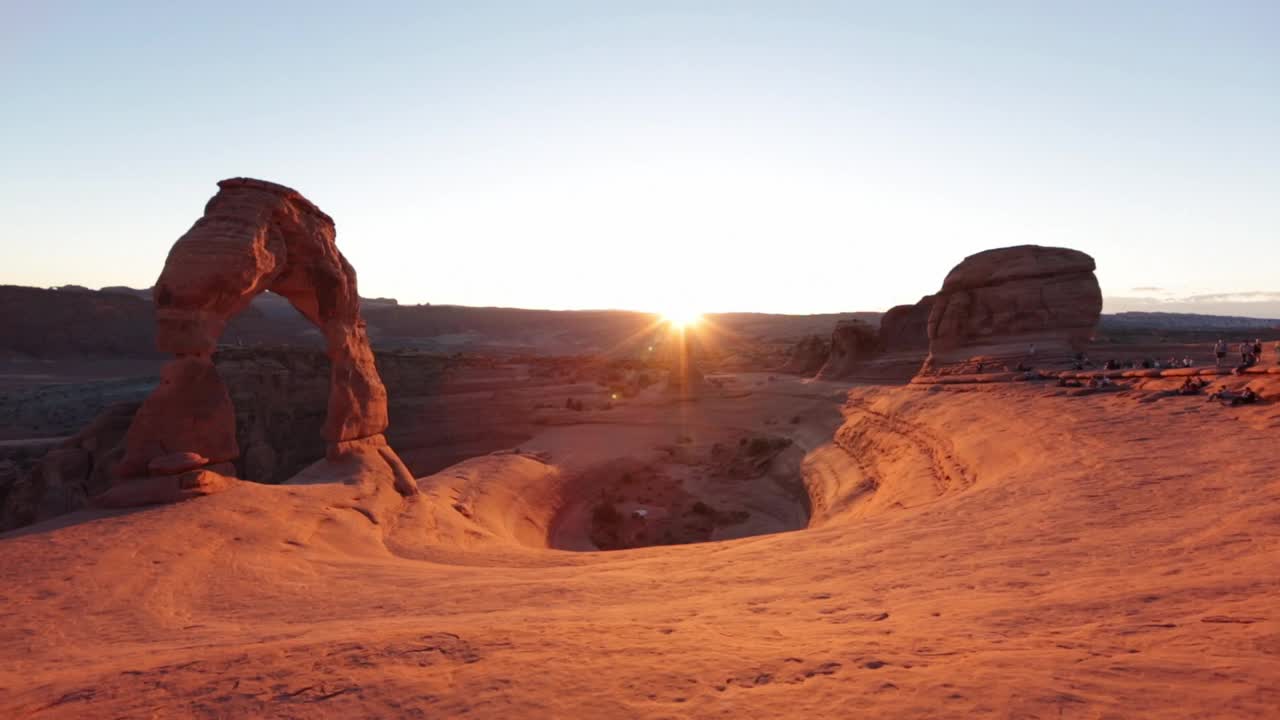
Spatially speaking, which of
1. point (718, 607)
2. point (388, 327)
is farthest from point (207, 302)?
point (388, 327)

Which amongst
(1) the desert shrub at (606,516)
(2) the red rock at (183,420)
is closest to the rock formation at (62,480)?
(2) the red rock at (183,420)

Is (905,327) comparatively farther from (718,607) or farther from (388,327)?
(388,327)

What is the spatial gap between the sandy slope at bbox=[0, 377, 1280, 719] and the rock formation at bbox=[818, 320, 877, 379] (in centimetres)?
2325

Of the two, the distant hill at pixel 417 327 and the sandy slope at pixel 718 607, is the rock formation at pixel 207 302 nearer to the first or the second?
the sandy slope at pixel 718 607

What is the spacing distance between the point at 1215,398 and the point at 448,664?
14.6 meters

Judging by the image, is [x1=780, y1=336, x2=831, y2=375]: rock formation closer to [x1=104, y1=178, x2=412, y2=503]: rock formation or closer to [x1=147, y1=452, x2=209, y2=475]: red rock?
[x1=104, y1=178, x2=412, y2=503]: rock formation

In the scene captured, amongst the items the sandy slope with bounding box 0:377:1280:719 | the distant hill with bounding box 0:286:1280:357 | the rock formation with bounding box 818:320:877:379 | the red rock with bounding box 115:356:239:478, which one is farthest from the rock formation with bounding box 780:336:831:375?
the red rock with bounding box 115:356:239:478

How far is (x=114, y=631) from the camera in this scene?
5.34 metres

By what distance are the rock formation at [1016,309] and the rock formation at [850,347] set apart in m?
8.05

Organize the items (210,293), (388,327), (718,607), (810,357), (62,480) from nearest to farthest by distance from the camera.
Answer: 1. (718,607)
2. (210,293)
3. (62,480)
4. (810,357)
5. (388,327)

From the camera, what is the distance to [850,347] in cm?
3547

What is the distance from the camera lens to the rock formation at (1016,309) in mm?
23109

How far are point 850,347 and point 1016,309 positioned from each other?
1144 cm

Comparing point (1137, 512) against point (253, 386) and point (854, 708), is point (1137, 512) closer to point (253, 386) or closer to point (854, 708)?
point (854, 708)
